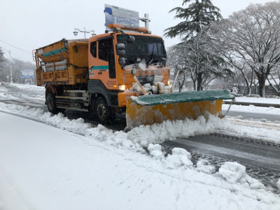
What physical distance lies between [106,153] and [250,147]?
2776 mm

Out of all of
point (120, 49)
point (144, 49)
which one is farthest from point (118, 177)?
point (144, 49)

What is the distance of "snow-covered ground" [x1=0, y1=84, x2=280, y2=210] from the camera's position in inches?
90.7

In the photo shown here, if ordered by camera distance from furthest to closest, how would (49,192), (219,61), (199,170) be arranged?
(219,61)
(199,170)
(49,192)

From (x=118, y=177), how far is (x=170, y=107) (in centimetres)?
270

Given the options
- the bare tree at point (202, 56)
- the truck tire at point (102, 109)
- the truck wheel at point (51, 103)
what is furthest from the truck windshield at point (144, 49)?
the bare tree at point (202, 56)

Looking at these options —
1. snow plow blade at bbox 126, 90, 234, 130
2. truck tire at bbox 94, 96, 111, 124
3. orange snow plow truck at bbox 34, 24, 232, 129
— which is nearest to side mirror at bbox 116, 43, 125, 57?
orange snow plow truck at bbox 34, 24, 232, 129

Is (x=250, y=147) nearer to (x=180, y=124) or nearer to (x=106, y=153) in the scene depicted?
(x=180, y=124)

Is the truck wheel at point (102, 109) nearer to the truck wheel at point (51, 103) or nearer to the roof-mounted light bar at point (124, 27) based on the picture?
the roof-mounted light bar at point (124, 27)

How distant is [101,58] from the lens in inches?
225

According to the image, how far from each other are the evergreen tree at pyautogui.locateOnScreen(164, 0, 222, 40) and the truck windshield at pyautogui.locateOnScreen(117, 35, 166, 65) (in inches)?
586

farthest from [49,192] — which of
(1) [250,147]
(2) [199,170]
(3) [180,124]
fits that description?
(1) [250,147]

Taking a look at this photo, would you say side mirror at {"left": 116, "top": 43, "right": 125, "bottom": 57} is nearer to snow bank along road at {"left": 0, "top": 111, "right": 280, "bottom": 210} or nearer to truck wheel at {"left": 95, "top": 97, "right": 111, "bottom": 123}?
truck wheel at {"left": 95, "top": 97, "right": 111, "bottom": 123}

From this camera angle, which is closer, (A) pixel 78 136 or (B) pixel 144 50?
(A) pixel 78 136

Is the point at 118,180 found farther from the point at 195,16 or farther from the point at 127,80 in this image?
the point at 195,16
